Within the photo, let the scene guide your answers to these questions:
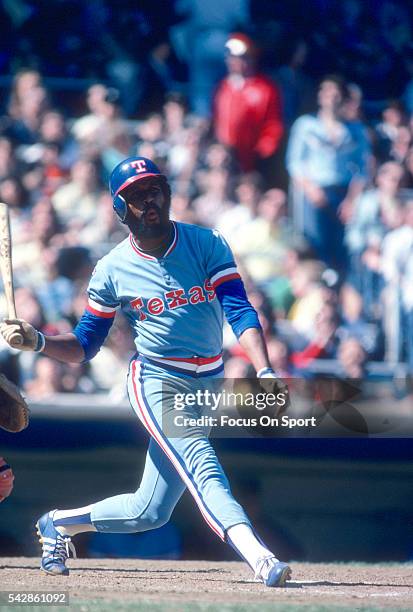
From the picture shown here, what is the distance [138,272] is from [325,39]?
4.55 metres

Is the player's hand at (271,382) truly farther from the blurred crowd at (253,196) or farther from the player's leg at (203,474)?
the blurred crowd at (253,196)

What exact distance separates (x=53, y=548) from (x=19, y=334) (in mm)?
1110

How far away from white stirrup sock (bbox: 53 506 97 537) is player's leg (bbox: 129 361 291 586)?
550 mm

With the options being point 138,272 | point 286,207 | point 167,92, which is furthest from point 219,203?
Answer: point 138,272

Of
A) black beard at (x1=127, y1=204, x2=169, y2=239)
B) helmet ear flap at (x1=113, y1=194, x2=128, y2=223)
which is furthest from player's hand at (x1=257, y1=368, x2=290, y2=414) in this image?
helmet ear flap at (x1=113, y1=194, x2=128, y2=223)

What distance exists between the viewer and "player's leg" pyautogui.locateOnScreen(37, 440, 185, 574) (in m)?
4.66

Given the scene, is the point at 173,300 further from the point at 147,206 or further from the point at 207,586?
the point at 207,586

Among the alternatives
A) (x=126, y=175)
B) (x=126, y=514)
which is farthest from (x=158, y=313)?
(x=126, y=514)

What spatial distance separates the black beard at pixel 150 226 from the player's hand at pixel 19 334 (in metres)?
0.58

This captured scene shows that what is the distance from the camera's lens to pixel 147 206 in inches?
179

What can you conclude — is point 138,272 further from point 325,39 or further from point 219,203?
point 325,39

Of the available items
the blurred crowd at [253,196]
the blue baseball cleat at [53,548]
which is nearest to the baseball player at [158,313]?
the blue baseball cleat at [53,548]

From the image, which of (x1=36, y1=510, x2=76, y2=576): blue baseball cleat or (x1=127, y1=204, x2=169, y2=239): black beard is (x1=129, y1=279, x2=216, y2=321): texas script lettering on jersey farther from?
(x1=36, y1=510, x2=76, y2=576): blue baseball cleat

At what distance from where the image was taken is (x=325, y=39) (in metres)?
8.63
